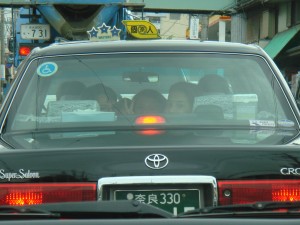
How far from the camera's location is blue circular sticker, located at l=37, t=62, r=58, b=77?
161 inches

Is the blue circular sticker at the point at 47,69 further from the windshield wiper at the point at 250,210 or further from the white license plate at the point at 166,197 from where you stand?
the windshield wiper at the point at 250,210

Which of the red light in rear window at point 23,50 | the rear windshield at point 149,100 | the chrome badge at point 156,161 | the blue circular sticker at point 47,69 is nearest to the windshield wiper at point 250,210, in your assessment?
the chrome badge at point 156,161

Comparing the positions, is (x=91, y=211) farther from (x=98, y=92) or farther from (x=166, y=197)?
(x=98, y=92)

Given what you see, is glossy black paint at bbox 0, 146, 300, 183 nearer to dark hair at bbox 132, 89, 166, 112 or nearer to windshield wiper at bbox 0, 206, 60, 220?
windshield wiper at bbox 0, 206, 60, 220

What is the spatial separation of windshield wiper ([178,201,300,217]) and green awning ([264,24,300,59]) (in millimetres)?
25341

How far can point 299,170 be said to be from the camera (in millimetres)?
3121

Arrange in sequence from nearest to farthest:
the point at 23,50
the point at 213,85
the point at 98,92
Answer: the point at 98,92 < the point at 213,85 < the point at 23,50

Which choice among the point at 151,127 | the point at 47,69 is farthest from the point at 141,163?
the point at 47,69

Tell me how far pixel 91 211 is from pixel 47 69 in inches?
69.3

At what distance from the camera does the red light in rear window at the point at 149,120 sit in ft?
12.5

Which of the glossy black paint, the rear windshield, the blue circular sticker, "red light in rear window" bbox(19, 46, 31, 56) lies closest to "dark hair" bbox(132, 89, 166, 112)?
the rear windshield

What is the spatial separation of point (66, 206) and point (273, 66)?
2.11 meters

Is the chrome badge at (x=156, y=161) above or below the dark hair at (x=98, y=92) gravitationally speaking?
below

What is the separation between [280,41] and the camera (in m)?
28.9
